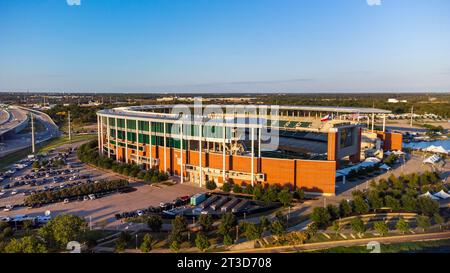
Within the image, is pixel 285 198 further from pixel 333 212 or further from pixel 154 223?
pixel 154 223

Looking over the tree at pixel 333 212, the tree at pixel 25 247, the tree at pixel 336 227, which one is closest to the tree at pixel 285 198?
the tree at pixel 333 212

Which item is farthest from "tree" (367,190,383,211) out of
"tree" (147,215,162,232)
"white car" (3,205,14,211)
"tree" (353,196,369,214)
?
"white car" (3,205,14,211)

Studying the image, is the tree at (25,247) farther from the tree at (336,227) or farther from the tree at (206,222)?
the tree at (336,227)

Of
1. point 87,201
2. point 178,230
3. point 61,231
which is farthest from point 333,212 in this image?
point 87,201

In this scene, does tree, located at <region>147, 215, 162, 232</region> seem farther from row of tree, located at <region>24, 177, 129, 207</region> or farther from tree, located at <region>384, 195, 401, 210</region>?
tree, located at <region>384, 195, 401, 210</region>

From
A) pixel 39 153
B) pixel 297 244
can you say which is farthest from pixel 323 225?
pixel 39 153

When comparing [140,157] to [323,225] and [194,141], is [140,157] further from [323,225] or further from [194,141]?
[323,225]
